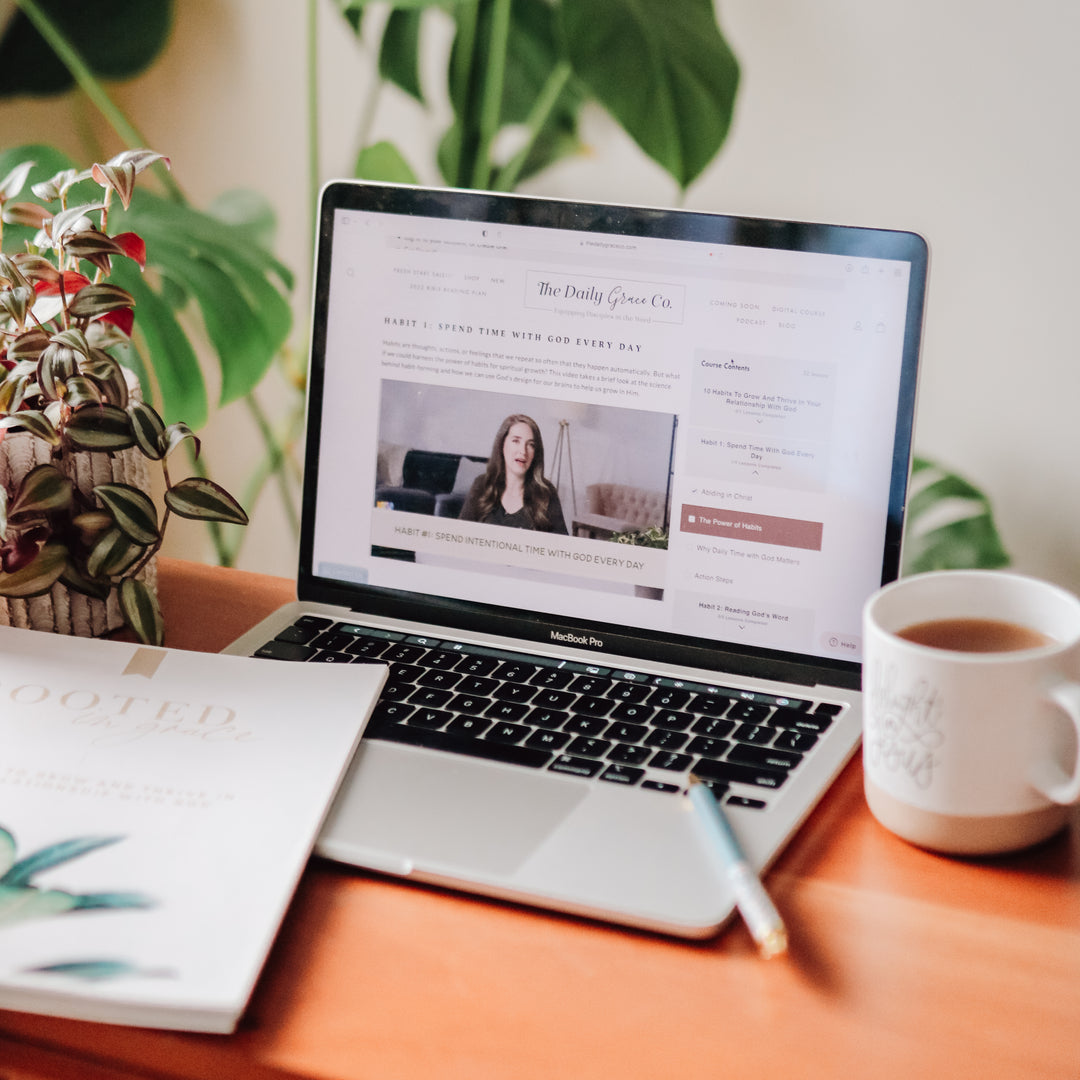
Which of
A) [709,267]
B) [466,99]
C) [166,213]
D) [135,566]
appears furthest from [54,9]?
[709,267]

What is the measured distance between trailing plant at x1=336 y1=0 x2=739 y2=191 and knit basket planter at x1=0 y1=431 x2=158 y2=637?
0.63 metres

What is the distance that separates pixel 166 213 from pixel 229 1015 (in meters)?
0.92

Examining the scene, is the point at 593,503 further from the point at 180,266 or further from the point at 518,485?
the point at 180,266

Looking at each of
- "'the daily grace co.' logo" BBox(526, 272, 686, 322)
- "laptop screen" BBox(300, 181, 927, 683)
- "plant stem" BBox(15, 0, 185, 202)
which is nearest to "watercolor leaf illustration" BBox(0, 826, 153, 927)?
"laptop screen" BBox(300, 181, 927, 683)

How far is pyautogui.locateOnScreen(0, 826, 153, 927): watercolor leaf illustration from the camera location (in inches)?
18.4

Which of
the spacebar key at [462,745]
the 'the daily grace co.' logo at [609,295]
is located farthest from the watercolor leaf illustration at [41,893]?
the 'the daily grace co.' logo at [609,295]

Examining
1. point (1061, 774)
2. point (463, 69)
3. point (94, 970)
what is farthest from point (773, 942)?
point (463, 69)

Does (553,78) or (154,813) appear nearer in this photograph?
(154,813)

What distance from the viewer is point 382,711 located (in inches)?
25.4

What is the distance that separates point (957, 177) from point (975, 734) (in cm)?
73

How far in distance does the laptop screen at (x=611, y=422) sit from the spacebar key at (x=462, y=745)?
0.13 metres

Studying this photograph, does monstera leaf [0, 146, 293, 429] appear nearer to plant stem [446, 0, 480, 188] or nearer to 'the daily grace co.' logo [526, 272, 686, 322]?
plant stem [446, 0, 480, 188]

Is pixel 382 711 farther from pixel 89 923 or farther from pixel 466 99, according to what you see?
pixel 466 99

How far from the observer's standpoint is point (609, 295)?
0.69m
